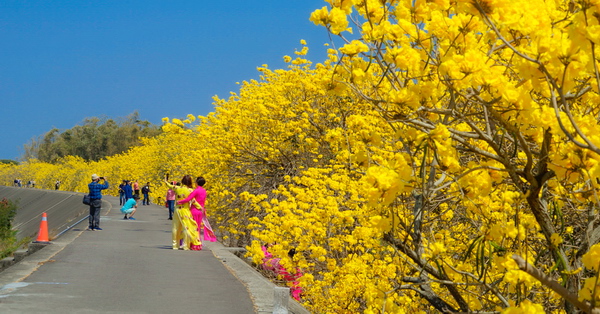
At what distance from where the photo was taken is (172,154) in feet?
178

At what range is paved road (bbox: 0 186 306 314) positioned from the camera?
9969mm

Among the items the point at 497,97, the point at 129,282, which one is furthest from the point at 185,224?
the point at 497,97

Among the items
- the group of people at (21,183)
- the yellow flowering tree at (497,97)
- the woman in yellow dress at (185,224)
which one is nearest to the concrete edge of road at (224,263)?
the woman in yellow dress at (185,224)

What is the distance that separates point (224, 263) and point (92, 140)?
9878 cm

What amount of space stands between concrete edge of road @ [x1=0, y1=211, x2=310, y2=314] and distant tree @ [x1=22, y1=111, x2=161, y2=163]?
269ft

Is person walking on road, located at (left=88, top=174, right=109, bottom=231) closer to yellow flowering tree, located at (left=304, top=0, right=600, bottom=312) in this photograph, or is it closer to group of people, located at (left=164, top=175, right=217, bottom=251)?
group of people, located at (left=164, top=175, right=217, bottom=251)

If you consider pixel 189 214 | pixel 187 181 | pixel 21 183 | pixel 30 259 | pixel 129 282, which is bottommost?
pixel 129 282

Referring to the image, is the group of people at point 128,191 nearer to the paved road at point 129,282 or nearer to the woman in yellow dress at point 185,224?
the paved road at point 129,282

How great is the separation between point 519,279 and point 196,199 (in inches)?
567

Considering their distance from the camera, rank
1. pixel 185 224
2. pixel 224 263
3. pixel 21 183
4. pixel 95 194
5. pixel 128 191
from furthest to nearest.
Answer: pixel 21 183 → pixel 128 191 → pixel 95 194 → pixel 185 224 → pixel 224 263

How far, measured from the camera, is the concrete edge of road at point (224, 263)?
1075cm

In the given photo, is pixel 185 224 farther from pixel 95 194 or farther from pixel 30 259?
pixel 95 194

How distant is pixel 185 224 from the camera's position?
17859 mm

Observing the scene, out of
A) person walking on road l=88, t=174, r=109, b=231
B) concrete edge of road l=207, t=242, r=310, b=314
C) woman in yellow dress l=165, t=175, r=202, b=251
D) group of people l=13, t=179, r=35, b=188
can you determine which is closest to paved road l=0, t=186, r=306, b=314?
concrete edge of road l=207, t=242, r=310, b=314
